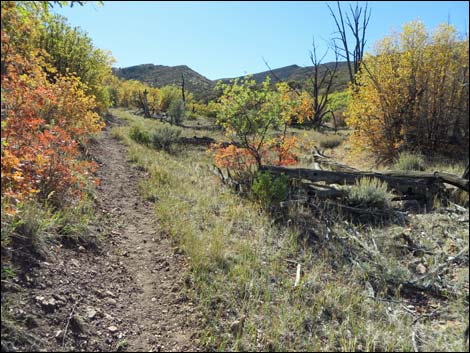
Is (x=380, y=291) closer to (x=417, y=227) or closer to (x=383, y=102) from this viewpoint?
(x=417, y=227)

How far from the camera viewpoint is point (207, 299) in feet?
12.1

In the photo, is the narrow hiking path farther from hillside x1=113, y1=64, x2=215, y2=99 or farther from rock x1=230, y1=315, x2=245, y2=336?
hillside x1=113, y1=64, x2=215, y2=99

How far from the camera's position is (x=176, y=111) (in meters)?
27.2

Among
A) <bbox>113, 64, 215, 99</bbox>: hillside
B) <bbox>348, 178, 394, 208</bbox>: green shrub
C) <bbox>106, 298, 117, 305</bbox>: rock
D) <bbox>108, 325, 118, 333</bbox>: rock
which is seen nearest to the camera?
<bbox>108, 325, 118, 333</bbox>: rock

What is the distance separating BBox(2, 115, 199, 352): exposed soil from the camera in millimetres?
2914

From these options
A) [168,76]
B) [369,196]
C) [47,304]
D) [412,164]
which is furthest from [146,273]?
[168,76]

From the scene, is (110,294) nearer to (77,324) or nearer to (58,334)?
(77,324)

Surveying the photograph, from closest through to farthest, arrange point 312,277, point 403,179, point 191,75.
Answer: point 312,277 → point 403,179 → point 191,75

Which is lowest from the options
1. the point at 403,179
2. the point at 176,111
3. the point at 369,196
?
the point at 369,196

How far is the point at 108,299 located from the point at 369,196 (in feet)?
18.2

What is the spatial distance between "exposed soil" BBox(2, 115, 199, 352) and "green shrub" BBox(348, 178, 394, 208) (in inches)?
167

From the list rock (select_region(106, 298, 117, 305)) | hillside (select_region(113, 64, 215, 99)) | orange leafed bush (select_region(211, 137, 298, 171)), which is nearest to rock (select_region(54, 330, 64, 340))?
rock (select_region(106, 298, 117, 305))

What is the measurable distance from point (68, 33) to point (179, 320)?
14.9 m

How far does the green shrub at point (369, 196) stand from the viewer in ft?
22.0
